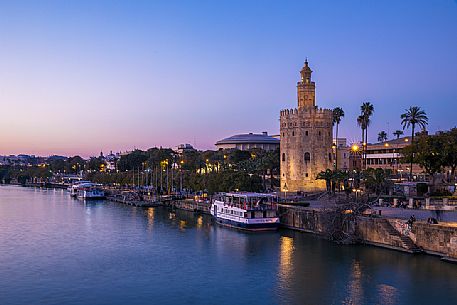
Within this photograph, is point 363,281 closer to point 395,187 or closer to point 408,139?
point 395,187

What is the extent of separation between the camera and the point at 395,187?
231 feet

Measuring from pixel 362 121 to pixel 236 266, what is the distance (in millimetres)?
55489

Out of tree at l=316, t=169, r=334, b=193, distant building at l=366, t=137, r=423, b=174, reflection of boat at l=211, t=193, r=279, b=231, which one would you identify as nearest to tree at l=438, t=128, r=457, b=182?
tree at l=316, t=169, r=334, b=193

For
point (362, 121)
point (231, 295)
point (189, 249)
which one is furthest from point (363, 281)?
point (362, 121)

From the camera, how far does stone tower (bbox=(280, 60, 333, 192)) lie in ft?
270

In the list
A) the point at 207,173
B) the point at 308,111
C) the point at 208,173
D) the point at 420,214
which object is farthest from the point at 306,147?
the point at 420,214

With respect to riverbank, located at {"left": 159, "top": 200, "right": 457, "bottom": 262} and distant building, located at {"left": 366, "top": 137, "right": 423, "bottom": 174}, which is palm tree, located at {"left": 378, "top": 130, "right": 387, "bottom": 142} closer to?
distant building, located at {"left": 366, "top": 137, "right": 423, "bottom": 174}

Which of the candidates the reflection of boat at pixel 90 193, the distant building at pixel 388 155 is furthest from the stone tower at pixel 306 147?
the reflection of boat at pixel 90 193

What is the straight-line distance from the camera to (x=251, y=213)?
59000 millimetres

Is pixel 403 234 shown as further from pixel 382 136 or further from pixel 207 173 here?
pixel 382 136

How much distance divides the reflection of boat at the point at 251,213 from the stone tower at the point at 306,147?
1868cm

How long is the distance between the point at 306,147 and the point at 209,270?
146 ft

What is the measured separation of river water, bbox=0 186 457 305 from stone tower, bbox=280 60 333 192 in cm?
2506

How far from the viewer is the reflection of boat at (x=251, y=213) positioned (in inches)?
2315
